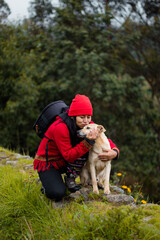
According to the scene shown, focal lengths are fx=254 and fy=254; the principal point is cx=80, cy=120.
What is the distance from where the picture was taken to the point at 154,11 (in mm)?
11945

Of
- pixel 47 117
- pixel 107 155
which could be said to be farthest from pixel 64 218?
pixel 47 117

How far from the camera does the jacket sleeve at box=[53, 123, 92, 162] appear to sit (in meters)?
3.13

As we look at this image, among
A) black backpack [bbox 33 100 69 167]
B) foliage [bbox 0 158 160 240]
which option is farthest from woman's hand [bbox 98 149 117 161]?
black backpack [bbox 33 100 69 167]

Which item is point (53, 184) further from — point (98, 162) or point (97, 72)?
point (97, 72)

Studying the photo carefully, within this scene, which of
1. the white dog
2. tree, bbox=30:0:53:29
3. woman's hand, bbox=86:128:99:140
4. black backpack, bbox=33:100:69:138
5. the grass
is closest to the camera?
Answer: the grass

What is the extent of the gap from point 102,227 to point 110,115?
999 centimetres

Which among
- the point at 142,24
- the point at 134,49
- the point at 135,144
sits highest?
the point at 142,24

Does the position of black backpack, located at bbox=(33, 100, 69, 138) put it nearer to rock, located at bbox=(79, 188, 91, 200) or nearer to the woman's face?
the woman's face

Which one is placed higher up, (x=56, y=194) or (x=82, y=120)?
(x=82, y=120)

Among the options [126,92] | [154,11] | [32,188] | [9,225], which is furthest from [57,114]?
[154,11]

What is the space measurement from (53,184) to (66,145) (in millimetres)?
555

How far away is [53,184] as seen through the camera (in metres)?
3.31

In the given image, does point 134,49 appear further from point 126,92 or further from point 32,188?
point 32,188

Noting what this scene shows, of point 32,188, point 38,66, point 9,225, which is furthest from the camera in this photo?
point 38,66
